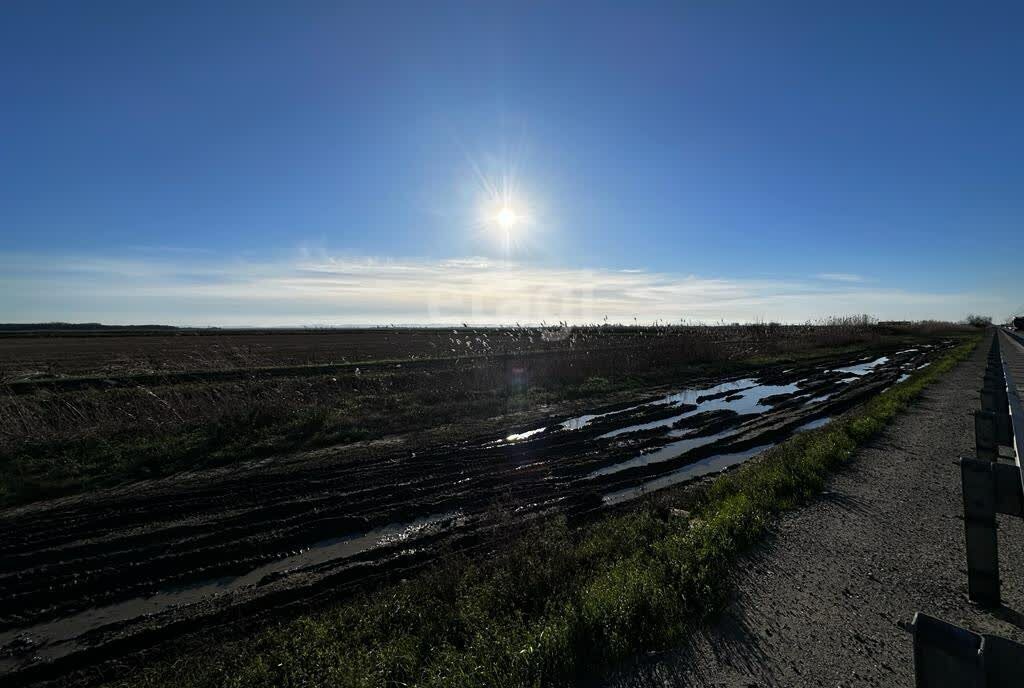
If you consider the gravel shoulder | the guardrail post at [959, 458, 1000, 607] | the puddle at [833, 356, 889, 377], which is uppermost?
the guardrail post at [959, 458, 1000, 607]

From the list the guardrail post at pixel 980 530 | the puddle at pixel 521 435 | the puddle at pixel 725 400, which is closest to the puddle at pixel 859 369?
the puddle at pixel 725 400

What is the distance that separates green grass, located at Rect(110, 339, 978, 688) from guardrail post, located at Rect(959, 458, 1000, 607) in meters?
1.73

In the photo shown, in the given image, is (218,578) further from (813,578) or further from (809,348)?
(809,348)

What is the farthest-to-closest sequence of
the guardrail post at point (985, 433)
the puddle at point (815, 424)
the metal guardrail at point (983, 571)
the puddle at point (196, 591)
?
the puddle at point (815, 424)
the guardrail post at point (985, 433)
the puddle at point (196, 591)
the metal guardrail at point (983, 571)

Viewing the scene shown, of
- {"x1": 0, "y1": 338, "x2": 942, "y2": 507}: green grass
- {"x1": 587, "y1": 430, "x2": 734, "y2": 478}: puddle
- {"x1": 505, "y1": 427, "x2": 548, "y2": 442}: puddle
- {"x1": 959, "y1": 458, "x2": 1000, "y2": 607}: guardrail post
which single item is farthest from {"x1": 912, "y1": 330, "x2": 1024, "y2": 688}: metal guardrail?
{"x1": 0, "y1": 338, "x2": 942, "y2": 507}: green grass

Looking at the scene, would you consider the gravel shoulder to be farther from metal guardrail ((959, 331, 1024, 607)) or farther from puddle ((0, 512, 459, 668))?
puddle ((0, 512, 459, 668))

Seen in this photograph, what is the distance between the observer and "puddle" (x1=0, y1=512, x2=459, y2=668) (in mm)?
4973

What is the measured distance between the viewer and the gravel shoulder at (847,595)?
3.28 meters

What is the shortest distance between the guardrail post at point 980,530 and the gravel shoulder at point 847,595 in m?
0.16

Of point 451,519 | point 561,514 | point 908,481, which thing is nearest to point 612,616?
point 561,514

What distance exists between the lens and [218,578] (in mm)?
6043

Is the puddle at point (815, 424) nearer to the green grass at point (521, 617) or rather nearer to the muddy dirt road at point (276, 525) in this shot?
the muddy dirt road at point (276, 525)

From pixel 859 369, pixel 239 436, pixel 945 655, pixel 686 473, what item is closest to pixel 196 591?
pixel 945 655

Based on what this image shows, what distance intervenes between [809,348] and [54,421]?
49037 millimetres
